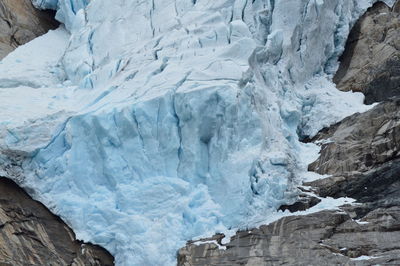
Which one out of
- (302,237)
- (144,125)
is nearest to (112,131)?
(144,125)

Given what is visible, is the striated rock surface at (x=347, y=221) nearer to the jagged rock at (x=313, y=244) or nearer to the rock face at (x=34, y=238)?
the jagged rock at (x=313, y=244)

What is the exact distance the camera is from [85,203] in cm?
865

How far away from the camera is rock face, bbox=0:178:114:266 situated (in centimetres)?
806

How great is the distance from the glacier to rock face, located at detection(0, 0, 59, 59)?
1.50m

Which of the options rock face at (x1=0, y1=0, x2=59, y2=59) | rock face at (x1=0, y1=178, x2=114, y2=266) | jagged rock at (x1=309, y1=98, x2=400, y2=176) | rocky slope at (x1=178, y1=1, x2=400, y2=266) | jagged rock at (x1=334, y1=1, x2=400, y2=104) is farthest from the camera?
rock face at (x1=0, y1=0, x2=59, y2=59)

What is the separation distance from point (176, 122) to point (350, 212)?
276cm

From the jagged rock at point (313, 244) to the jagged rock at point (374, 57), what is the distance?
2.77 metres

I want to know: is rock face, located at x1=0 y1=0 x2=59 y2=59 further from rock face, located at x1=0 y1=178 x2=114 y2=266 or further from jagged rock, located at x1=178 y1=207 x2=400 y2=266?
jagged rock, located at x1=178 y1=207 x2=400 y2=266

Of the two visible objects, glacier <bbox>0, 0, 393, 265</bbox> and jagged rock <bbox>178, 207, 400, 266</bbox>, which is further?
glacier <bbox>0, 0, 393, 265</bbox>

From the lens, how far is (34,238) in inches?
327

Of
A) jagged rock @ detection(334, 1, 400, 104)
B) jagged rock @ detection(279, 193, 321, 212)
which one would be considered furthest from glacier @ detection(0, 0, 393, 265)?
jagged rock @ detection(334, 1, 400, 104)

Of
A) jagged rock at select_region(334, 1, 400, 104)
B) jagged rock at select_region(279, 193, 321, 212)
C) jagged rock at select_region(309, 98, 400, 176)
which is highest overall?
jagged rock at select_region(334, 1, 400, 104)

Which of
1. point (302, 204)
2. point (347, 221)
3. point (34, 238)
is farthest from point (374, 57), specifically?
point (34, 238)

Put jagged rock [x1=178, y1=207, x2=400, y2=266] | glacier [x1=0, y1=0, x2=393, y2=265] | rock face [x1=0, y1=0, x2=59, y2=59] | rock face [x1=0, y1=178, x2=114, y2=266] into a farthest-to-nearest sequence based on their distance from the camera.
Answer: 1. rock face [x1=0, y1=0, x2=59, y2=59]
2. glacier [x1=0, y1=0, x2=393, y2=265]
3. rock face [x1=0, y1=178, x2=114, y2=266]
4. jagged rock [x1=178, y1=207, x2=400, y2=266]
